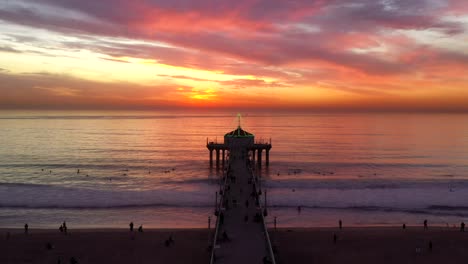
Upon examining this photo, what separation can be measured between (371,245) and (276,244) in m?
5.76

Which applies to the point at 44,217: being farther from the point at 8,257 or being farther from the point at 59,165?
the point at 59,165

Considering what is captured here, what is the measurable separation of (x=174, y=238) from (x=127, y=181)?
23.2 meters

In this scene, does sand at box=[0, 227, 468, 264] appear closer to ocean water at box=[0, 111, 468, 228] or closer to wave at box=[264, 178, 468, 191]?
ocean water at box=[0, 111, 468, 228]

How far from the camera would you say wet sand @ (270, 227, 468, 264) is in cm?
2197

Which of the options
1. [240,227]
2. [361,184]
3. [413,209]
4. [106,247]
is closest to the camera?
[240,227]

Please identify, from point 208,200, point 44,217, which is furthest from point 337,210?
point 44,217

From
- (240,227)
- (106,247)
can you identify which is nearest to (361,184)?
(240,227)

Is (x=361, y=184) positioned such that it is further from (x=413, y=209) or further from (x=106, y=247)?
(x=106, y=247)

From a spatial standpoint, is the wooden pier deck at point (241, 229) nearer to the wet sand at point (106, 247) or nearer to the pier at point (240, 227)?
the pier at point (240, 227)

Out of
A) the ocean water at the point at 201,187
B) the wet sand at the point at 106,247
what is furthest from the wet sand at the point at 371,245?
the wet sand at the point at 106,247

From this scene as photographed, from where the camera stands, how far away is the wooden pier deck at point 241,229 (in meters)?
17.6

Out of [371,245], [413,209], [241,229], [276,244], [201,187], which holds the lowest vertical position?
[371,245]

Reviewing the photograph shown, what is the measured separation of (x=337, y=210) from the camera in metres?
33.2

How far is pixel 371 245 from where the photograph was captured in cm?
2400
